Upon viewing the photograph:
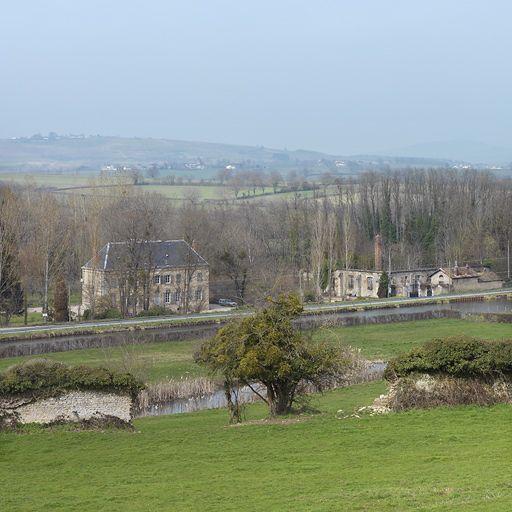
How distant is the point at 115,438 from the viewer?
75.3 feet

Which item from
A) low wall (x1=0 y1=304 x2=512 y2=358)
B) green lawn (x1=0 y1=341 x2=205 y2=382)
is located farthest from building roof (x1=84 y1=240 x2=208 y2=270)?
green lawn (x1=0 y1=341 x2=205 y2=382)

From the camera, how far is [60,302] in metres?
57.8

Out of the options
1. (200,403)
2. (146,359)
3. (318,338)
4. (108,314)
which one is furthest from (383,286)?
(200,403)

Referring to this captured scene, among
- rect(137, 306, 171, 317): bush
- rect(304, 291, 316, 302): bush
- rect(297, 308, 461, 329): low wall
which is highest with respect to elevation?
rect(297, 308, 461, 329): low wall

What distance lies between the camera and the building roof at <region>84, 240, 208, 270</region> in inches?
2522

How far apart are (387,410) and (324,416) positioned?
1598mm

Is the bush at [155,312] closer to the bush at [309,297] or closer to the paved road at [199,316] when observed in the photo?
the paved road at [199,316]

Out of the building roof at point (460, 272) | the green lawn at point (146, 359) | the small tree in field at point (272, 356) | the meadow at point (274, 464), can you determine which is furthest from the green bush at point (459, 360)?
the building roof at point (460, 272)

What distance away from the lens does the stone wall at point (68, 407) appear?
24.7 metres

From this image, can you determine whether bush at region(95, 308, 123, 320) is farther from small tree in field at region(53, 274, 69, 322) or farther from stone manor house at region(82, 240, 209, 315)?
small tree in field at region(53, 274, 69, 322)

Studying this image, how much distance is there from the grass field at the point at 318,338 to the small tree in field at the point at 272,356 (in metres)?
9.50

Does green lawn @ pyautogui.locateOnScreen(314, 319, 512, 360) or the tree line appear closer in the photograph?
green lawn @ pyautogui.locateOnScreen(314, 319, 512, 360)

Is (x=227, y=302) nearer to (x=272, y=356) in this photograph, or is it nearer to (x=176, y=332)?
(x=176, y=332)

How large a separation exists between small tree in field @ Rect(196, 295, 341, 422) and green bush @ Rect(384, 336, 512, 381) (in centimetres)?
199
